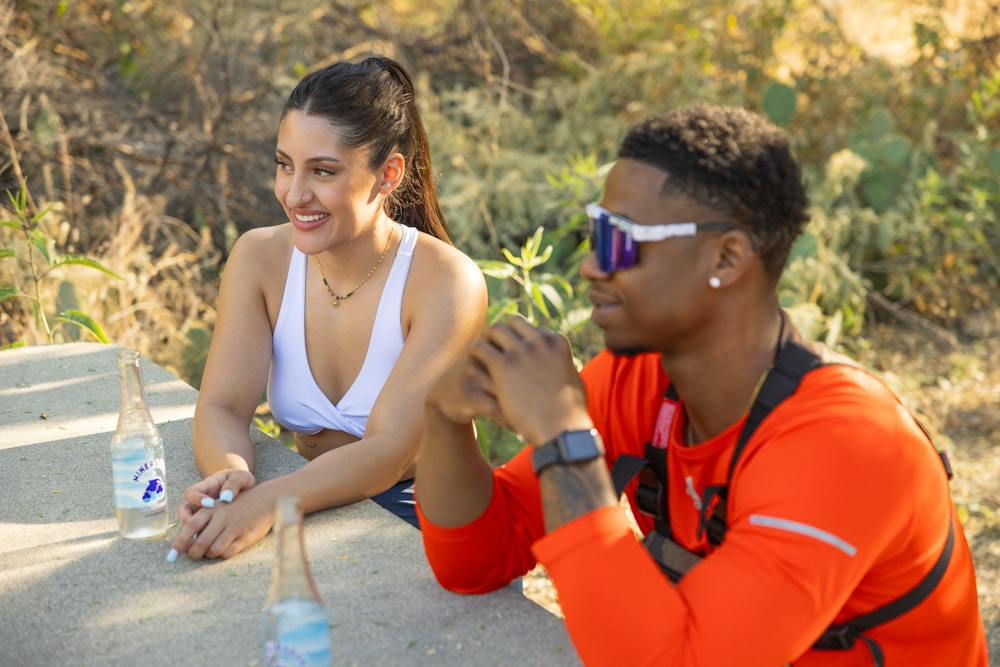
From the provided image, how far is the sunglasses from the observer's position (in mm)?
1342

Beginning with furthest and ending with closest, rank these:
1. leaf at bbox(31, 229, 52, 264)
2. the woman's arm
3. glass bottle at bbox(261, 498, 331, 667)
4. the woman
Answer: leaf at bbox(31, 229, 52, 264), the woman, the woman's arm, glass bottle at bbox(261, 498, 331, 667)

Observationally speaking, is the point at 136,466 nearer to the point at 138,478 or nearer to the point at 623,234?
the point at 138,478

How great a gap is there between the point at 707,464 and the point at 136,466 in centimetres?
89

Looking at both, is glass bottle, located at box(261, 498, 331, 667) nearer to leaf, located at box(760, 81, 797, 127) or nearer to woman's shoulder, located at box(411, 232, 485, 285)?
woman's shoulder, located at box(411, 232, 485, 285)

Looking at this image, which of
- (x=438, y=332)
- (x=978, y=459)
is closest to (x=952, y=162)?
(x=978, y=459)

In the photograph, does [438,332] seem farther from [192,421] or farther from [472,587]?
[472,587]

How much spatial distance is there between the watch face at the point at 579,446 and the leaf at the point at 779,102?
4.67m

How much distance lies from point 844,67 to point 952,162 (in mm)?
855

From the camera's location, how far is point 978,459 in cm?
396

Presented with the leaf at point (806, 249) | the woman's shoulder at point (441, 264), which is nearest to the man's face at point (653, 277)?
the woman's shoulder at point (441, 264)

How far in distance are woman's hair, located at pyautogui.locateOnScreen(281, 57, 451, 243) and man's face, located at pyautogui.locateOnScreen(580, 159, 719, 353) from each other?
95 centimetres

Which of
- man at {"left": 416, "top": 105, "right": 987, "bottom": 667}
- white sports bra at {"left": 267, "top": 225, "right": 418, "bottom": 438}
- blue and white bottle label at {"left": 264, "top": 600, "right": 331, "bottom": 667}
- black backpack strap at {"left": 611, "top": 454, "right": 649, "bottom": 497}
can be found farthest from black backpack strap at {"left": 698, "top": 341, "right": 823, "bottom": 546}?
white sports bra at {"left": 267, "top": 225, "right": 418, "bottom": 438}

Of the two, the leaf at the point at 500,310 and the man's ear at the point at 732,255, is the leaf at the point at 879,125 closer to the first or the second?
the leaf at the point at 500,310

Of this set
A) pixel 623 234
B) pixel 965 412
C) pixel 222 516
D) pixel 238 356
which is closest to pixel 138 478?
pixel 222 516
